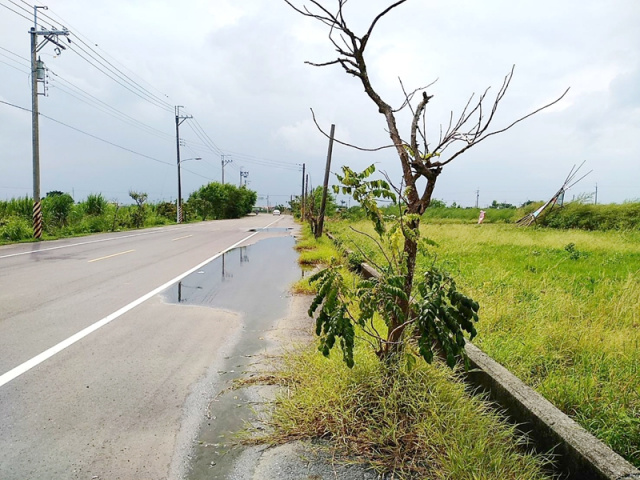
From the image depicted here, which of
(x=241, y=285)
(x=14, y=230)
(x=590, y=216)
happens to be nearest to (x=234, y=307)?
(x=241, y=285)

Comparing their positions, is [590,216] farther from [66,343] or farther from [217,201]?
[217,201]

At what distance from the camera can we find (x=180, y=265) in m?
11.4

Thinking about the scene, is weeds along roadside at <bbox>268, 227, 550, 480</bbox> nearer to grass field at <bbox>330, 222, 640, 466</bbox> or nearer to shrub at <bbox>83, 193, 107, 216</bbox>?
grass field at <bbox>330, 222, 640, 466</bbox>

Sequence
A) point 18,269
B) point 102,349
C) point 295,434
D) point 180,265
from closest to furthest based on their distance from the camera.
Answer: point 295,434, point 102,349, point 18,269, point 180,265

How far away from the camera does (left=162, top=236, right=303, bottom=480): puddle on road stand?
2906mm

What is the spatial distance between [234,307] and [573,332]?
4746 mm

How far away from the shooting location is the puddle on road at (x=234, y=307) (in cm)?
291

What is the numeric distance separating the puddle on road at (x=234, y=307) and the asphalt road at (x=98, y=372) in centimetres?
17

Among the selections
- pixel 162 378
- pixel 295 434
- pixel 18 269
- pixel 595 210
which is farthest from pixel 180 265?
pixel 595 210

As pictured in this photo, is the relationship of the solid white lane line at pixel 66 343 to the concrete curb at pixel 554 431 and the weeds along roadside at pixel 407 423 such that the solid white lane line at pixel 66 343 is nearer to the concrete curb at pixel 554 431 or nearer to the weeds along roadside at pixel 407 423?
the weeds along roadside at pixel 407 423

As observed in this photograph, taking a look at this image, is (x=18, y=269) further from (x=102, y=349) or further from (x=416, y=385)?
(x=416, y=385)

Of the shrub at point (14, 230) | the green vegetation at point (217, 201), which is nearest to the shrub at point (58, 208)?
the shrub at point (14, 230)

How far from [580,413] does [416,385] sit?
114cm

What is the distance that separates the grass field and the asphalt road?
9.01 feet
